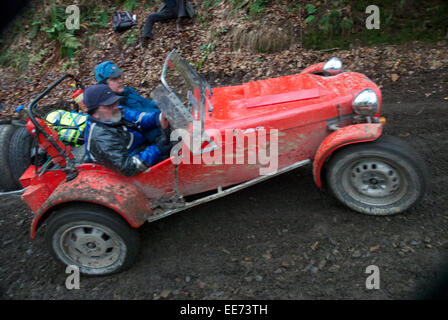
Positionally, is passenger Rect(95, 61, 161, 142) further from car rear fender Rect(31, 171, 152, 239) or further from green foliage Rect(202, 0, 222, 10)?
green foliage Rect(202, 0, 222, 10)

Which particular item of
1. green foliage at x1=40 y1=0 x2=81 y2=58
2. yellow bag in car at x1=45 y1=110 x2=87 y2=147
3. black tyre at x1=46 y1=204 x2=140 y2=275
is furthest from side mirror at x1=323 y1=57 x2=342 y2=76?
green foliage at x1=40 y1=0 x2=81 y2=58

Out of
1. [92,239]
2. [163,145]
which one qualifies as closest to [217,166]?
[163,145]

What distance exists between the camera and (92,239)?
10.5 ft

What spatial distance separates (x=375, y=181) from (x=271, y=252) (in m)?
1.27

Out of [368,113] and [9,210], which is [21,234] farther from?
[368,113]

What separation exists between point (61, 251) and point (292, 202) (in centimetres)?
256

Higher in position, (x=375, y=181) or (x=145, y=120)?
(x=145, y=120)

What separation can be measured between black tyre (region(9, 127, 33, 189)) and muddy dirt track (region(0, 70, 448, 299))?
103cm

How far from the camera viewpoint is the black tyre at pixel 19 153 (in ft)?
11.0

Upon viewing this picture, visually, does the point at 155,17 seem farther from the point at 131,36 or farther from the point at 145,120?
the point at 145,120

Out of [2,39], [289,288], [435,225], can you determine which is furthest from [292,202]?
[2,39]

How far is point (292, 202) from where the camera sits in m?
3.78

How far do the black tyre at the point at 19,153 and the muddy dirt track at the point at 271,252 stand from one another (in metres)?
1.03

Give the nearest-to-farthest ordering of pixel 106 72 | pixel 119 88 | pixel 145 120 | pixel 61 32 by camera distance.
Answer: pixel 145 120 < pixel 106 72 < pixel 119 88 < pixel 61 32
